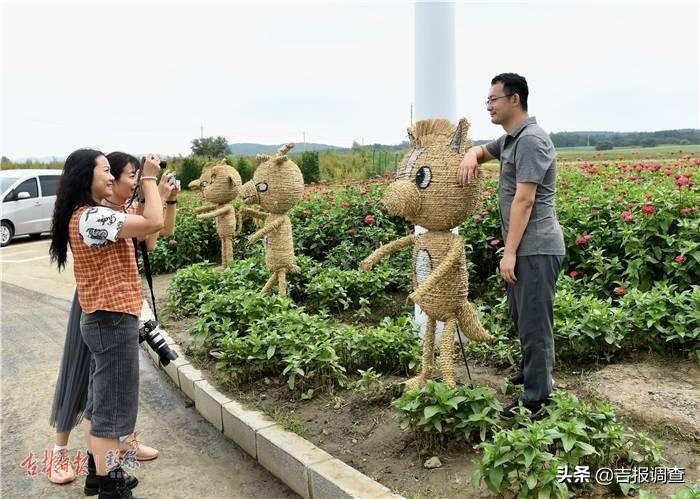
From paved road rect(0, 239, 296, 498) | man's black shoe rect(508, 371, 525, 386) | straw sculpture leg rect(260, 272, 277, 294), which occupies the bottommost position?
paved road rect(0, 239, 296, 498)

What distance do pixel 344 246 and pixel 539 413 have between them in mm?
4170

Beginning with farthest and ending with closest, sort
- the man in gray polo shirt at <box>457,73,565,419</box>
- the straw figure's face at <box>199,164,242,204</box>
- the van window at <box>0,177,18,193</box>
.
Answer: the van window at <box>0,177,18,193</box>
the straw figure's face at <box>199,164,242,204</box>
the man in gray polo shirt at <box>457,73,565,419</box>

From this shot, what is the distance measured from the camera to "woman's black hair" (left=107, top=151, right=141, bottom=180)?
10.5ft

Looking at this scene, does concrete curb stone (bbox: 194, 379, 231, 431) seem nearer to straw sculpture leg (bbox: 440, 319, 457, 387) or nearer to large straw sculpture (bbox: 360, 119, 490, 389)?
large straw sculpture (bbox: 360, 119, 490, 389)

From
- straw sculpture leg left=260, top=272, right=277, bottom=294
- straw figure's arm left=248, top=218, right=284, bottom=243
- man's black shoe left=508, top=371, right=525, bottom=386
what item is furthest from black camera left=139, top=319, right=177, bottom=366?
straw sculpture leg left=260, top=272, right=277, bottom=294

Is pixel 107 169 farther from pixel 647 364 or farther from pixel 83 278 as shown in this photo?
pixel 647 364

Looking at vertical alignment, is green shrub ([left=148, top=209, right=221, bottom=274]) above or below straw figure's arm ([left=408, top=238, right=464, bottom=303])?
below

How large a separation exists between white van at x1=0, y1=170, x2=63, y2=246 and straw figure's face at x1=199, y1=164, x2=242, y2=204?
779 cm

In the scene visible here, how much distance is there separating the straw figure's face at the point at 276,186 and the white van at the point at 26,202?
971 centimetres

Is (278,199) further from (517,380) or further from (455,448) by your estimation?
(455,448)

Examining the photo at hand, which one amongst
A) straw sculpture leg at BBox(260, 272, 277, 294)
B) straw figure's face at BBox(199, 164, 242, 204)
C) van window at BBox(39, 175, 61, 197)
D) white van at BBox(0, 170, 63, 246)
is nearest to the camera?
straw sculpture leg at BBox(260, 272, 277, 294)

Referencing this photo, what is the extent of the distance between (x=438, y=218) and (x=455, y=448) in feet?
4.31

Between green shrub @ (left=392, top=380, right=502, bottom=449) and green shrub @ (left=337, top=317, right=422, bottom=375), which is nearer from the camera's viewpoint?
green shrub @ (left=392, top=380, right=502, bottom=449)

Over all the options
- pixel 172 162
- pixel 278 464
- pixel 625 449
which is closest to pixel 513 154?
pixel 625 449
